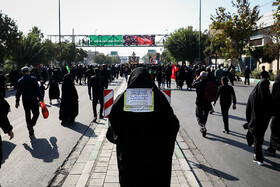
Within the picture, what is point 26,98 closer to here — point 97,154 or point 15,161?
point 15,161

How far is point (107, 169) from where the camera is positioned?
17.5 ft

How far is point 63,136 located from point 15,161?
2.20 m

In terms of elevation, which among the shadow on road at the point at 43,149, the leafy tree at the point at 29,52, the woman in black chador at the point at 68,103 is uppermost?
the leafy tree at the point at 29,52

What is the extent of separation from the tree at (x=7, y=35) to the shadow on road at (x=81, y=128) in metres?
20.8

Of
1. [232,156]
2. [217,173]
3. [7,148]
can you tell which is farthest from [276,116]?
[7,148]

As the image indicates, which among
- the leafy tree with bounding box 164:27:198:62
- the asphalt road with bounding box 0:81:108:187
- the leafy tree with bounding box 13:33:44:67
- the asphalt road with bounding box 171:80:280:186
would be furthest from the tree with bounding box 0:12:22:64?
the leafy tree with bounding box 164:27:198:62

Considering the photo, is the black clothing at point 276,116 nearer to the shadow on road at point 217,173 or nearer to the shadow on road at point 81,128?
the shadow on road at point 217,173

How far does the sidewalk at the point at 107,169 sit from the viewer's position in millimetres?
4794

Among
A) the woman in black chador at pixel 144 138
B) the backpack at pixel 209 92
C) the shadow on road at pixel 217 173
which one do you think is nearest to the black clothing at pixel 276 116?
the shadow on road at pixel 217 173

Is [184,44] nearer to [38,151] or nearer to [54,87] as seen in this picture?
[54,87]

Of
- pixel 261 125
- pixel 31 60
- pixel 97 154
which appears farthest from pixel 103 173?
pixel 31 60

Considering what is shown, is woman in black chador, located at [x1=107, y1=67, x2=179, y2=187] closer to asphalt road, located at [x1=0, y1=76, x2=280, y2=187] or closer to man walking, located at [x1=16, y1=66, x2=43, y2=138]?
asphalt road, located at [x1=0, y1=76, x2=280, y2=187]

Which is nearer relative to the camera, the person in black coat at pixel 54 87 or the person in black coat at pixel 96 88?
the person in black coat at pixel 96 88

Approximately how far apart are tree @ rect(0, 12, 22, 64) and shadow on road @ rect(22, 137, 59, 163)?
890 inches
